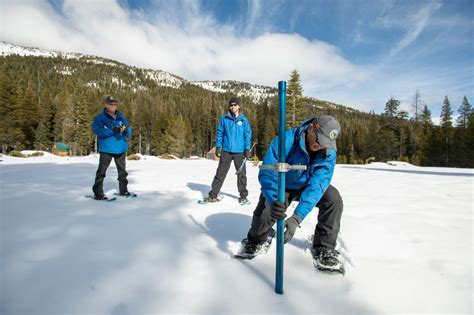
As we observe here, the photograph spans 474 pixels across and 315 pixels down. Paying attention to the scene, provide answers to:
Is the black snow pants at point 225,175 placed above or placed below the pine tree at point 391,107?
below

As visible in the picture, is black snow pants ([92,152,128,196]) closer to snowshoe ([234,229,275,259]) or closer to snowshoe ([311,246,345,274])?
snowshoe ([234,229,275,259])

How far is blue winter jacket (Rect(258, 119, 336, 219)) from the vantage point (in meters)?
2.23

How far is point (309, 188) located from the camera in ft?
7.40

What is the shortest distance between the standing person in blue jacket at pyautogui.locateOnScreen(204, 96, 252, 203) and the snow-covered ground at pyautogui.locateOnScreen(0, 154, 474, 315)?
74cm

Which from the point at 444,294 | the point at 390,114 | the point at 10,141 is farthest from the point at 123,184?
the point at 390,114

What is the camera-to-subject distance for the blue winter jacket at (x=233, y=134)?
5.16m

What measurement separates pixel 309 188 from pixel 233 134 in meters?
3.10

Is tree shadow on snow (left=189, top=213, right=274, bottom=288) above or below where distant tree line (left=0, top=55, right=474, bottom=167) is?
below

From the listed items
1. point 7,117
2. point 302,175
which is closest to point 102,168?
point 302,175

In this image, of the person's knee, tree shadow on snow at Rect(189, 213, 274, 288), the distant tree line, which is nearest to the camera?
the person's knee

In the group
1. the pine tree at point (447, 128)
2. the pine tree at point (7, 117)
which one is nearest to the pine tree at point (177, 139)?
the pine tree at point (7, 117)

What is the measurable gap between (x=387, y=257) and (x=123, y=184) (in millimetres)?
5016

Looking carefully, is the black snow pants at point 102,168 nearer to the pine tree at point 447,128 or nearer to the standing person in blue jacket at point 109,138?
the standing person in blue jacket at point 109,138

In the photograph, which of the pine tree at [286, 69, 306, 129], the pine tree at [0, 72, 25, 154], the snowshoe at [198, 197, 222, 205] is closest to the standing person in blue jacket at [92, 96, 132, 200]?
the snowshoe at [198, 197, 222, 205]
